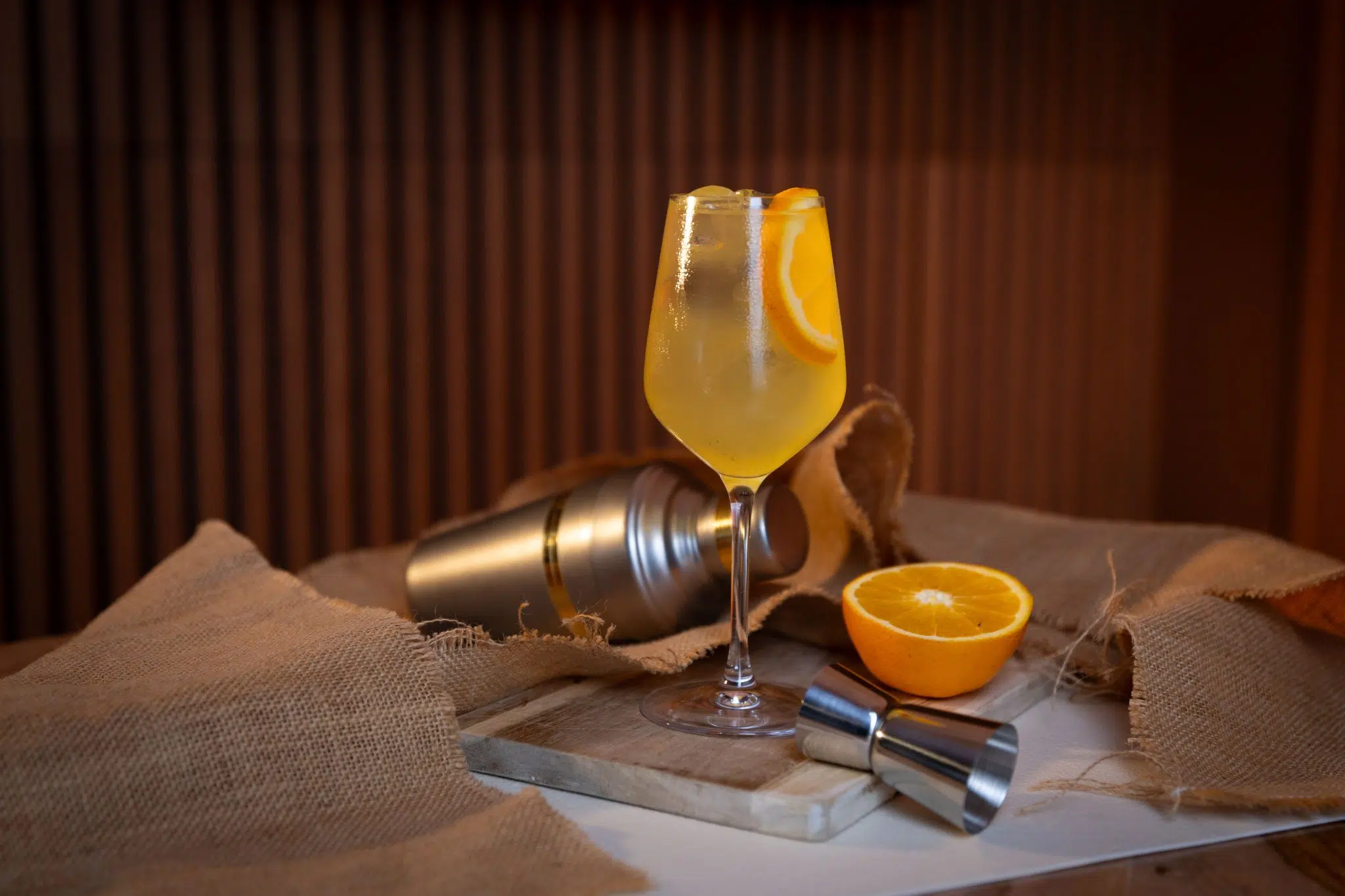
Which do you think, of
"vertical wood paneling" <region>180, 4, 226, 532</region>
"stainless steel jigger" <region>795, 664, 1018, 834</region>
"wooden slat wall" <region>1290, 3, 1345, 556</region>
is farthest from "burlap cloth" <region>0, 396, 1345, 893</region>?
"wooden slat wall" <region>1290, 3, 1345, 556</region>

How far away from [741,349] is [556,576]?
27cm

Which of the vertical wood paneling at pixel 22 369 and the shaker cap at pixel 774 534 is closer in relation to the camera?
the shaker cap at pixel 774 534

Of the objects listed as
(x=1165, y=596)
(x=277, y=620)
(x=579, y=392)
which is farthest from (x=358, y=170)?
(x=1165, y=596)

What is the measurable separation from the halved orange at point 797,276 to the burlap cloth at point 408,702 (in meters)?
0.24

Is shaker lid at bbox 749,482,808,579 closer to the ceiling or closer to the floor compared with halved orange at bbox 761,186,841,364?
closer to the floor

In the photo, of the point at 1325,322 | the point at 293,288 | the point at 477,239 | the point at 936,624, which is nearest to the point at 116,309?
the point at 293,288

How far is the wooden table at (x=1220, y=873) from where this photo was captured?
29.1 inches

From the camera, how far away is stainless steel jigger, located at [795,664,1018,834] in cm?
80

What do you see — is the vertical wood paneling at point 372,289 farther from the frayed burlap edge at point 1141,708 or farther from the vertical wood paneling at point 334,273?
the frayed burlap edge at point 1141,708

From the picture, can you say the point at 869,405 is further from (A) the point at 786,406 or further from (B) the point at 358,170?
(B) the point at 358,170

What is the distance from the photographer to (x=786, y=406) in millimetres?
992

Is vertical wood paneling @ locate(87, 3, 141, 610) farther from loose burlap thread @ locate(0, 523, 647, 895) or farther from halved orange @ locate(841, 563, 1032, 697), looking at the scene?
halved orange @ locate(841, 563, 1032, 697)

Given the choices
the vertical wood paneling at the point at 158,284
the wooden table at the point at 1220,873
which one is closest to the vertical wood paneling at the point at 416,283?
the vertical wood paneling at the point at 158,284

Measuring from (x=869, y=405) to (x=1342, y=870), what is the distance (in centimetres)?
62
